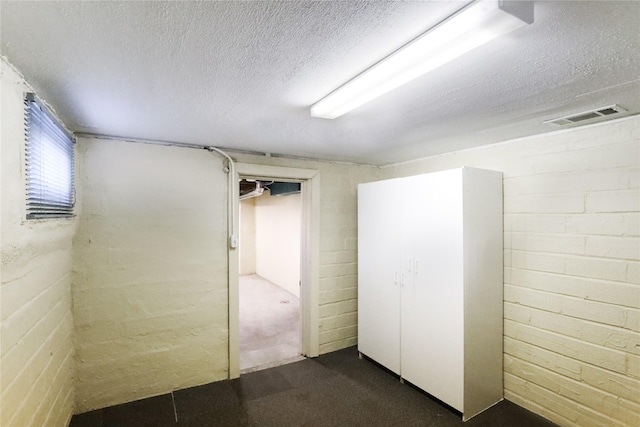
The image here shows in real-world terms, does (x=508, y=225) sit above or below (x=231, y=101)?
below

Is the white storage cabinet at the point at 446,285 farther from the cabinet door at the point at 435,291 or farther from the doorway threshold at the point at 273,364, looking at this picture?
the doorway threshold at the point at 273,364

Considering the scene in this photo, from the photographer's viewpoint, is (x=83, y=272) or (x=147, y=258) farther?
(x=147, y=258)

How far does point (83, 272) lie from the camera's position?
254 cm

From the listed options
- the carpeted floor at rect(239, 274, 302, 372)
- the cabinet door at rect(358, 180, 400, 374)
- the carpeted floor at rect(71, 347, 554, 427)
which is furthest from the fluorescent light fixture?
the carpeted floor at rect(239, 274, 302, 372)

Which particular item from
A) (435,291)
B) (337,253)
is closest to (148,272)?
(337,253)

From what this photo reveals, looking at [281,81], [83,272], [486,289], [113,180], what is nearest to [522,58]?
[281,81]

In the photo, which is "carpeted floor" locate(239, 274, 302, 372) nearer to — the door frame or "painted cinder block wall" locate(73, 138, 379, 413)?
the door frame

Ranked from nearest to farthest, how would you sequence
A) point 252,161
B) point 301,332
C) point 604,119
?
point 604,119 → point 252,161 → point 301,332

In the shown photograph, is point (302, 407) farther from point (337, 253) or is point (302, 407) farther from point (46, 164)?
point (46, 164)

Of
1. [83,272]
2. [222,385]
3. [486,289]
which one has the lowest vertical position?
[222,385]

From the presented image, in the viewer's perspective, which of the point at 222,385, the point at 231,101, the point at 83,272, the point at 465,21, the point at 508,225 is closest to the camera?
the point at 465,21

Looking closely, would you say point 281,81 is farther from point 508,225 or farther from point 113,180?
point 508,225

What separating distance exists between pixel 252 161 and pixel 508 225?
2.46m

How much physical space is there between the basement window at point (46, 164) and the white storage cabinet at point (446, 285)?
2604 millimetres
